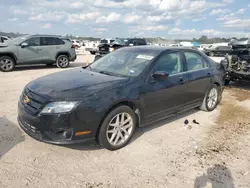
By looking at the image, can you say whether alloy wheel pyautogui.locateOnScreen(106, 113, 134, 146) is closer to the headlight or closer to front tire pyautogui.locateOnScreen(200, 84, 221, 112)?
the headlight

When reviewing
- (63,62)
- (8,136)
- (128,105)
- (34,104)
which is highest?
(34,104)

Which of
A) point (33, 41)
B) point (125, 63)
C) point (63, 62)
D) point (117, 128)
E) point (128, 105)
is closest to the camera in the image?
point (117, 128)

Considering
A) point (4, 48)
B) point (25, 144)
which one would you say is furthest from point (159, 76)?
point (4, 48)

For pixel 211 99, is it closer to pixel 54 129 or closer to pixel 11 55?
pixel 54 129

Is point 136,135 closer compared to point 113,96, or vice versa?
point 113,96

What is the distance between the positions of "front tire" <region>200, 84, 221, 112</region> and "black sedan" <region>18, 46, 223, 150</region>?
36 centimetres

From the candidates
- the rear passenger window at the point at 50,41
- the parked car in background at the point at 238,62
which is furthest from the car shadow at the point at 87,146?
the rear passenger window at the point at 50,41

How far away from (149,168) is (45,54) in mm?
10075

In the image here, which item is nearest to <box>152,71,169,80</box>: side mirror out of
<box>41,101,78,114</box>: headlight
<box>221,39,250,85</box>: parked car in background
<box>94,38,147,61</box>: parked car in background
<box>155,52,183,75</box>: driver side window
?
<box>155,52,183,75</box>: driver side window

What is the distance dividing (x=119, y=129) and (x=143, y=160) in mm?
612

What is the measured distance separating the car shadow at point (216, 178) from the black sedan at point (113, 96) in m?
1.31

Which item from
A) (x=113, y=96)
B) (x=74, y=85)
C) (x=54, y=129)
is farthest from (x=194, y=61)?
(x=54, y=129)

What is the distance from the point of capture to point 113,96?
133 inches

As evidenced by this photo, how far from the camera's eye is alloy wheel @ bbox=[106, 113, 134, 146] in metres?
3.52
